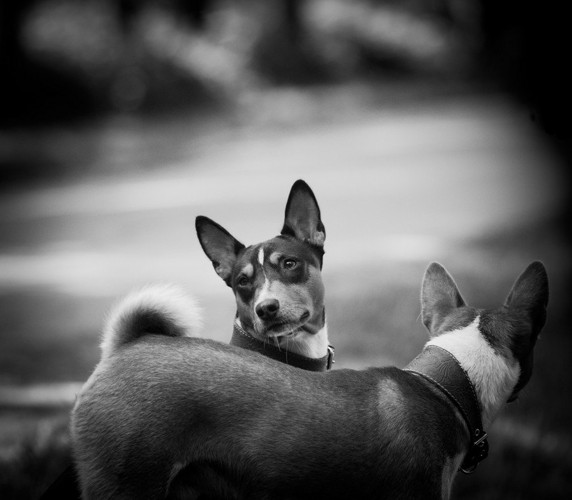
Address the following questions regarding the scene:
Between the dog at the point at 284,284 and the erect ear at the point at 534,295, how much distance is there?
2.73 ft

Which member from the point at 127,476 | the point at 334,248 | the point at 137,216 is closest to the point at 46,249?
the point at 137,216

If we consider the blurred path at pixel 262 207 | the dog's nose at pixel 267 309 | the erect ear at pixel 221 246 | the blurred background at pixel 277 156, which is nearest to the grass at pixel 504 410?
the blurred background at pixel 277 156

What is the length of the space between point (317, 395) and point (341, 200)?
481 centimetres

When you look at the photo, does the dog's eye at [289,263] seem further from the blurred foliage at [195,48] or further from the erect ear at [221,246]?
the blurred foliage at [195,48]

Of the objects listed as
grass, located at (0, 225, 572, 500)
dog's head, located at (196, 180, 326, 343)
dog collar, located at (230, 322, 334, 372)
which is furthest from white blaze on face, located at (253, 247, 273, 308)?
grass, located at (0, 225, 572, 500)

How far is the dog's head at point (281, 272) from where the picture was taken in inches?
115

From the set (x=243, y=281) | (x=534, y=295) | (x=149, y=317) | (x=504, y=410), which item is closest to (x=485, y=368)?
(x=534, y=295)

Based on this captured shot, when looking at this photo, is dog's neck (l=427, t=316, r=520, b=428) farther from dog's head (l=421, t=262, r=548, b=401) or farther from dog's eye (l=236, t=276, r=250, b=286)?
dog's eye (l=236, t=276, r=250, b=286)

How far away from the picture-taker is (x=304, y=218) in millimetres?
3283

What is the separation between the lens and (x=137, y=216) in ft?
24.2

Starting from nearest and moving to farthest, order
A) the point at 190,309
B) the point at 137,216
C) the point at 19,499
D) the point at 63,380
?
the point at 190,309 → the point at 19,499 → the point at 63,380 → the point at 137,216

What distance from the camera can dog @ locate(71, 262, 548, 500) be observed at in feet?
7.64

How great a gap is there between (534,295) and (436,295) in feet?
1.31

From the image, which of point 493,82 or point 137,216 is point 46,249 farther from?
point 493,82
